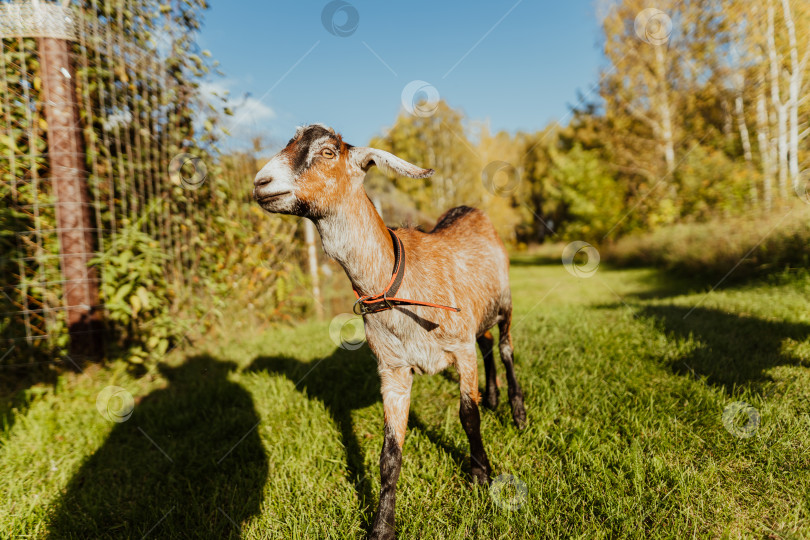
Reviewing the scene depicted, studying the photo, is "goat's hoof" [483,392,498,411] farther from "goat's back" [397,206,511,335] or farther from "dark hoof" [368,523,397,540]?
"dark hoof" [368,523,397,540]

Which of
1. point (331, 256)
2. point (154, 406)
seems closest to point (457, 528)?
point (331, 256)

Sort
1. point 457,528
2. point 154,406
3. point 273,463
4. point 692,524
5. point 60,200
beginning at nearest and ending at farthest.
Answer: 1. point 692,524
2. point 457,528
3. point 273,463
4. point 154,406
5. point 60,200

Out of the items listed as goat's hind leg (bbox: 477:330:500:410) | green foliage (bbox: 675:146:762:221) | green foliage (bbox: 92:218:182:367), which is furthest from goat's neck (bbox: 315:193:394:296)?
green foliage (bbox: 675:146:762:221)

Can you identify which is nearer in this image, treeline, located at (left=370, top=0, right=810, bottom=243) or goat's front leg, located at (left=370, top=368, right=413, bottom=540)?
goat's front leg, located at (left=370, top=368, right=413, bottom=540)

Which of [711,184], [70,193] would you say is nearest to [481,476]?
[70,193]

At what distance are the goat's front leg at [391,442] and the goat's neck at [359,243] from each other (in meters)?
0.64

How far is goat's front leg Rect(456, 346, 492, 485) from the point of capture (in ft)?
8.73

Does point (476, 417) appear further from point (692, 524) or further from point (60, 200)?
point (60, 200)

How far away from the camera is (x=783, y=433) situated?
8.98ft

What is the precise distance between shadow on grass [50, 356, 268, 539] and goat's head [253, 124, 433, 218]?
213 centimetres

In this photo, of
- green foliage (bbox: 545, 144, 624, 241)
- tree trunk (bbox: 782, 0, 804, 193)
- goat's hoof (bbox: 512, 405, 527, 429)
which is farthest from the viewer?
green foliage (bbox: 545, 144, 624, 241)

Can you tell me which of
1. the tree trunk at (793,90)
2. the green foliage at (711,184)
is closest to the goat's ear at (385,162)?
the tree trunk at (793,90)

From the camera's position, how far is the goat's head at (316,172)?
209 centimetres

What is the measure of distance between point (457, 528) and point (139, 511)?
223 cm
